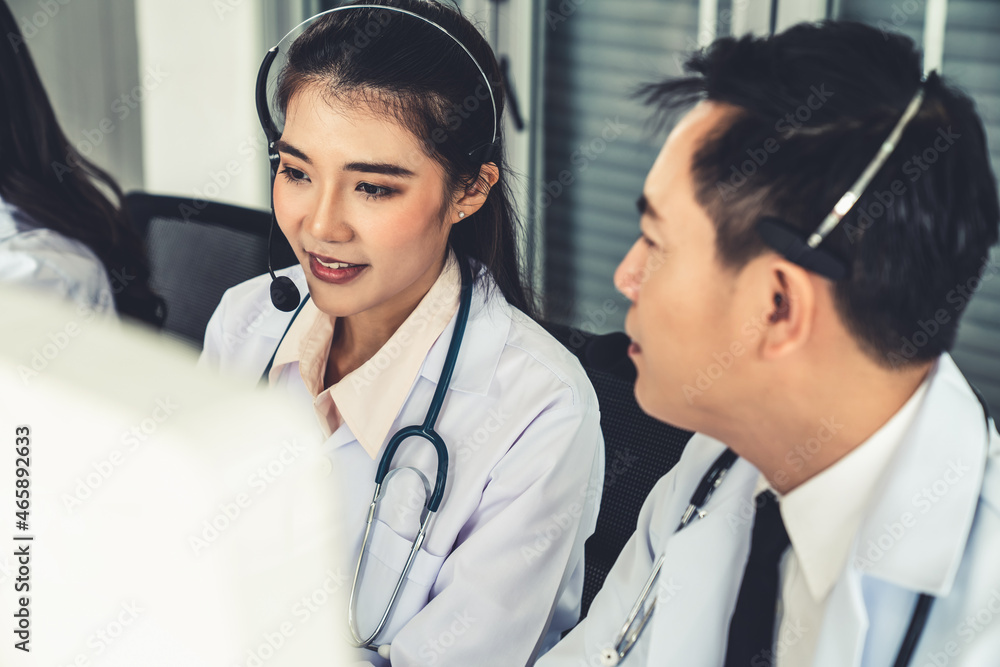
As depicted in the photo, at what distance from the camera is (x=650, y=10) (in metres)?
2.28

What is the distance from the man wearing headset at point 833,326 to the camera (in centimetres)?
62

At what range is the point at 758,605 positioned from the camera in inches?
28.2

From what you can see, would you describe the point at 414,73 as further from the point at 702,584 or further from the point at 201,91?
the point at 201,91

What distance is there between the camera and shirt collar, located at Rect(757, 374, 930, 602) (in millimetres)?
682

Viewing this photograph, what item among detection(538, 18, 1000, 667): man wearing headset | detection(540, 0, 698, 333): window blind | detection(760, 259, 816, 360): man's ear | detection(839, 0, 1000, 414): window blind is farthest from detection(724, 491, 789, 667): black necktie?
detection(540, 0, 698, 333): window blind

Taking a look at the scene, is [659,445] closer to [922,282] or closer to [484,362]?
[484,362]

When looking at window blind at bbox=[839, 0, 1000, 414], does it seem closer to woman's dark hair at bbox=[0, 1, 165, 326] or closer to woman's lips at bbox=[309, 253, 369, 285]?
woman's lips at bbox=[309, 253, 369, 285]

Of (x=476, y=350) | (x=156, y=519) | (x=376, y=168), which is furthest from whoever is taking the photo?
(x=476, y=350)

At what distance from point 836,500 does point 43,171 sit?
126 centimetres

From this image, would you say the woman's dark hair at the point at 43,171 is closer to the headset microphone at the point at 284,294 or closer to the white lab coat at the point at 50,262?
the white lab coat at the point at 50,262

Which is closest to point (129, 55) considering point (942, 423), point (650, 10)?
point (650, 10)

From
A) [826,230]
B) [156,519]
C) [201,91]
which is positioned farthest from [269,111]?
[201,91]

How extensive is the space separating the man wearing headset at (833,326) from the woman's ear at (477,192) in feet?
1.16

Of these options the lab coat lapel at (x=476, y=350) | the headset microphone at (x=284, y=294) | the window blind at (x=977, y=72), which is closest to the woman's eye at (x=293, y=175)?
the headset microphone at (x=284, y=294)
